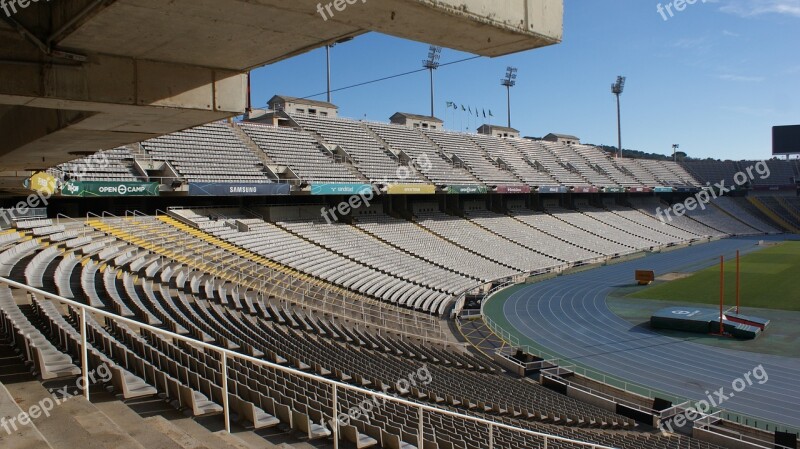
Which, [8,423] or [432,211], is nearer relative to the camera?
[8,423]

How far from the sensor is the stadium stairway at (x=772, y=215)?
6119cm

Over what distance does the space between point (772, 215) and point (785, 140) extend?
360 inches

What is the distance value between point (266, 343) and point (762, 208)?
234ft

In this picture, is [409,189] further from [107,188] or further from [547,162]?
[547,162]

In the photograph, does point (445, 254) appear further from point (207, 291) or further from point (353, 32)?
point (353, 32)

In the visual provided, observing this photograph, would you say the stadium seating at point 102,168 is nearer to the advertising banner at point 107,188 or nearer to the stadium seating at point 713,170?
the advertising banner at point 107,188

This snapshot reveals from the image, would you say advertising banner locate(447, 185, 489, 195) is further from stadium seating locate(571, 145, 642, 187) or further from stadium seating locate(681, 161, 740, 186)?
stadium seating locate(681, 161, 740, 186)

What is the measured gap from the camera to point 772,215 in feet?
209

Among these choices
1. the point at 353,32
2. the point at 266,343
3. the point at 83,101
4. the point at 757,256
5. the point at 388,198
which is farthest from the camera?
the point at 757,256

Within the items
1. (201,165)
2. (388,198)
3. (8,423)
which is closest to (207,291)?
(8,423)

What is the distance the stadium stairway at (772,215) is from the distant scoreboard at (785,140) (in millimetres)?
5976

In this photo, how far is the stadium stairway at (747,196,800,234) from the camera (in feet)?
201

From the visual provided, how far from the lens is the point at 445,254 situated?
30391 mm

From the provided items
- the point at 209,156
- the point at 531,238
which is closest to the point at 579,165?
the point at 531,238
